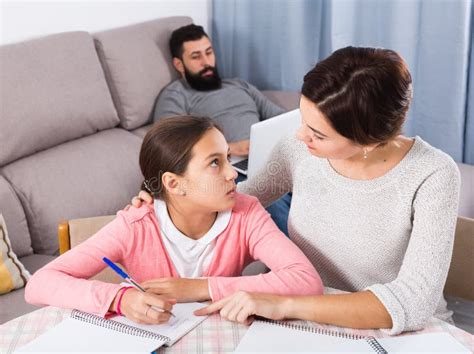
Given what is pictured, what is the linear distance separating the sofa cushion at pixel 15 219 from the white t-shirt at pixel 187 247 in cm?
93

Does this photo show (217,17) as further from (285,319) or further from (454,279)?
(285,319)

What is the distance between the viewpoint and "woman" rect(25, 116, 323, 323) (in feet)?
4.46

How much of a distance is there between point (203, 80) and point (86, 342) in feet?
6.56

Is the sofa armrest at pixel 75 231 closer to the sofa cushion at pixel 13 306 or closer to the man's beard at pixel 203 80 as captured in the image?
the sofa cushion at pixel 13 306

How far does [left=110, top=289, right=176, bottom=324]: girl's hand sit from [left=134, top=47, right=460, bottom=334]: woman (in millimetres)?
83

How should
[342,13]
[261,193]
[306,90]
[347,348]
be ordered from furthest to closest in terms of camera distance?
[342,13], [261,193], [306,90], [347,348]

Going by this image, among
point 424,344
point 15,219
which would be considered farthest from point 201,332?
point 15,219

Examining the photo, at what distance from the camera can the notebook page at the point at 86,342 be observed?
1.14 metres

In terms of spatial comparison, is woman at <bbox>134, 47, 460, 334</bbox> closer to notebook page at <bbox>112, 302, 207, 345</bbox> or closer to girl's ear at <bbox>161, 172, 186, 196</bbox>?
notebook page at <bbox>112, 302, 207, 345</bbox>

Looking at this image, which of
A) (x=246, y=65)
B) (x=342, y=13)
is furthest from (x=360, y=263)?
(x=246, y=65)

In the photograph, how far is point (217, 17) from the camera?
343cm

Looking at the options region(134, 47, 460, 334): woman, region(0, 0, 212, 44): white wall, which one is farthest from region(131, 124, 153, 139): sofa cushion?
region(134, 47, 460, 334): woman

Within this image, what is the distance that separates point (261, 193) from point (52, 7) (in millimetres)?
1480

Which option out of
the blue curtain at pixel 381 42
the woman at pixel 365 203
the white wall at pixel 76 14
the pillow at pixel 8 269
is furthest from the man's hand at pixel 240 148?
the woman at pixel 365 203
